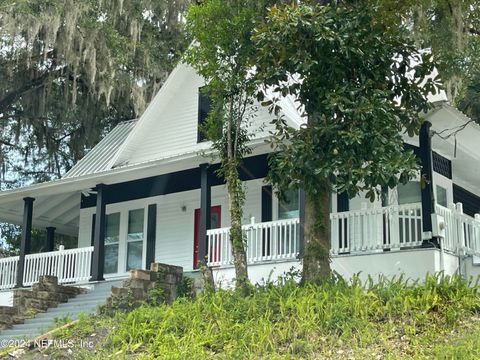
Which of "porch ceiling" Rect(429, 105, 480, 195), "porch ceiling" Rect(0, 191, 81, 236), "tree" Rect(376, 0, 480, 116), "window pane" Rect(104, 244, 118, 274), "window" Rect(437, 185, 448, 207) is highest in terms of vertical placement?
"tree" Rect(376, 0, 480, 116)

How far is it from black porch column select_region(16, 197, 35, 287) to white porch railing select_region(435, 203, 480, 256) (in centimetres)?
977

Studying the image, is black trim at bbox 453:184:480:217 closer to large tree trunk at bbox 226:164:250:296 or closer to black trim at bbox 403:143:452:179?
black trim at bbox 403:143:452:179

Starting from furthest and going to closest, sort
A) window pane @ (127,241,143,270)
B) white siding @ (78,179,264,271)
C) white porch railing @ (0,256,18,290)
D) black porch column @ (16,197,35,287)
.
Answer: window pane @ (127,241,143,270) → white porch railing @ (0,256,18,290) → black porch column @ (16,197,35,287) → white siding @ (78,179,264,271)

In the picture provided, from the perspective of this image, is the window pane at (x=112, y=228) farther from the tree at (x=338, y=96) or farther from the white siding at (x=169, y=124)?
the tree at (x=338, y=96)

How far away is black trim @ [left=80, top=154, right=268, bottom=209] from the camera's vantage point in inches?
603

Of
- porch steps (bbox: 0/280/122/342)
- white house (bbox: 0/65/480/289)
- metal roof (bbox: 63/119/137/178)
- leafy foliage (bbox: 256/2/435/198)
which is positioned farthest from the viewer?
metal roof (bbox: 63/119/137/178)

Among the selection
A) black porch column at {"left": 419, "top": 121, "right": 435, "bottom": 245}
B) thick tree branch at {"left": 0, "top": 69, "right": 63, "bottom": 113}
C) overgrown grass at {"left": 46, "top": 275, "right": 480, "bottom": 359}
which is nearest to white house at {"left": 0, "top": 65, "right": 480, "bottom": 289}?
black porch column at {"left": 419, "top": 121, "right": 435, "bottom": 245}

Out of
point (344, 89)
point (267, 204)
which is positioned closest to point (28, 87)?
point (267, 204)

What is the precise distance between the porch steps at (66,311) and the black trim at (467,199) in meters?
7.74

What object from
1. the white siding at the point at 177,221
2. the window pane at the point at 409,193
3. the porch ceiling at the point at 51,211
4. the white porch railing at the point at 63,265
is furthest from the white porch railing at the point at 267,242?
the porch ceiling at the point at 51,211

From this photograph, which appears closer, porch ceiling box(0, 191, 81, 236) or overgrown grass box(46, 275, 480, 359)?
overgrown grass box(46, 275, 480, 359)

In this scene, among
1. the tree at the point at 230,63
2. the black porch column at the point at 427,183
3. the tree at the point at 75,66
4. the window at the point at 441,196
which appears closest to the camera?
the tree at the point at 230,63

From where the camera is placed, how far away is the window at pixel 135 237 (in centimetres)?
1794

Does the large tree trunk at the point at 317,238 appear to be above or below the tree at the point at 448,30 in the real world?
below
